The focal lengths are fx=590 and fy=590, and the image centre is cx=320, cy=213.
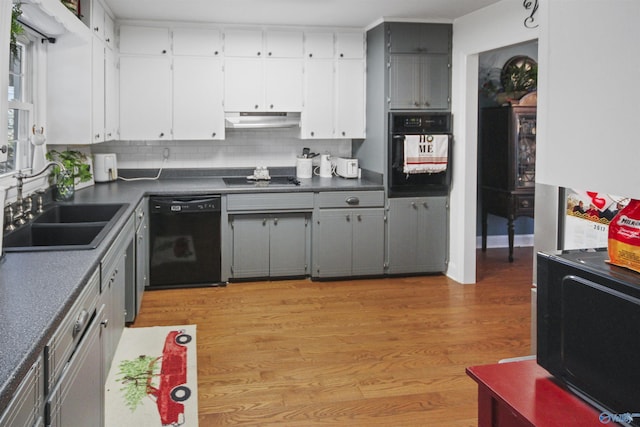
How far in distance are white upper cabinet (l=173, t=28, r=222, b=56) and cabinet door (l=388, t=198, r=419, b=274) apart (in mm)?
2153

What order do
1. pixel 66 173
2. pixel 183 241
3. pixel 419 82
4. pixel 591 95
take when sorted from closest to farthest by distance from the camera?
pixel 591 95
pixel 66 173
pixel 183 241
pixel 419 82

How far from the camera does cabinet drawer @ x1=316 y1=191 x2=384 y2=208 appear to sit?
532 cm

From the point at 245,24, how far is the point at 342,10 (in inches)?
41.1

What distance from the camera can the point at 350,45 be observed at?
563 centimetres

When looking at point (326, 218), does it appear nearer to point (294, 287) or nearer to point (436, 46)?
point (294, 287)

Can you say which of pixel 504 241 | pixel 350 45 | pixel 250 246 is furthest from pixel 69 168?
pixel 504 241

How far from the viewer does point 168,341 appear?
382 cm

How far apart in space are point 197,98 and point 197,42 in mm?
505

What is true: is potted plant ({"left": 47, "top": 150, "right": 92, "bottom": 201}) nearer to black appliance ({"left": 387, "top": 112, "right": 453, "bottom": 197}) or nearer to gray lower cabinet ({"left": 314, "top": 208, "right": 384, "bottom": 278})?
gray lower cabinet ({"left": 314, "top": 208, "right": 384, "bottom": 278})

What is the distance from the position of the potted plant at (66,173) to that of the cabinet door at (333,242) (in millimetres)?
2028

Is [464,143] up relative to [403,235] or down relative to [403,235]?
up

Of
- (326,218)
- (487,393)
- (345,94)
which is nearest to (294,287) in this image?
(326,218)

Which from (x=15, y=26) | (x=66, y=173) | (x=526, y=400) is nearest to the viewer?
(x=526, y=400)

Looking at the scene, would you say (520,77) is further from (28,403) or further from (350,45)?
(28,403)
